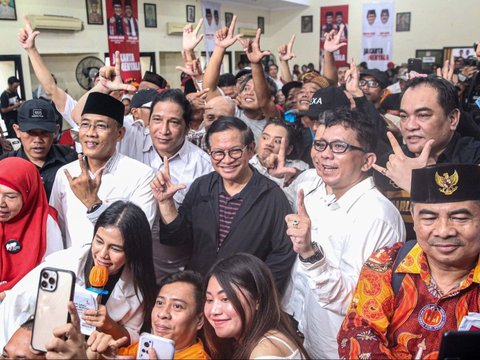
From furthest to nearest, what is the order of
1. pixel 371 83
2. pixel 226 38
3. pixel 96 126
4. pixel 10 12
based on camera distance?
pixel 10 12
pixel 371 83
pixel 226 38
pixel 96 126

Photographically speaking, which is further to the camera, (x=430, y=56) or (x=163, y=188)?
(x=430, y=56)

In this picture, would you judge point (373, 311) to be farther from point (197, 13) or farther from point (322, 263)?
point (197, 13)

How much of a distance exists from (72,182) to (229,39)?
1948 mm

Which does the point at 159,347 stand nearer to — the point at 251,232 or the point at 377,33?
the point at 251,232

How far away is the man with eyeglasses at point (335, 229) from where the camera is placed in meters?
1.62

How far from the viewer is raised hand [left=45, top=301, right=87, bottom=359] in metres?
1.04

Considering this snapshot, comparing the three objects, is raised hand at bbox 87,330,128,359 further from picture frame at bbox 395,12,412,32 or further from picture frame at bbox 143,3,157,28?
picture frame at bbox 395,12,412,32

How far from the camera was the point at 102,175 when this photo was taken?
239 centimetres

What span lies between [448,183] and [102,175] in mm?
1683

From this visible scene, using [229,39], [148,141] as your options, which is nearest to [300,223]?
[148,141]

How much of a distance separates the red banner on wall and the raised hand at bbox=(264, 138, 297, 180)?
270 inches

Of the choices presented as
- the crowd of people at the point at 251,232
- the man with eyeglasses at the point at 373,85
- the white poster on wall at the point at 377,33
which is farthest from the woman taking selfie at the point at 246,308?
the white poster on wall at the point at 377,33

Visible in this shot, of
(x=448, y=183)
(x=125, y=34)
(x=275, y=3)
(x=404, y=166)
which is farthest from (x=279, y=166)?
(x=275, y=3)

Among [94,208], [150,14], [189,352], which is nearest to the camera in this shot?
[189,352]
